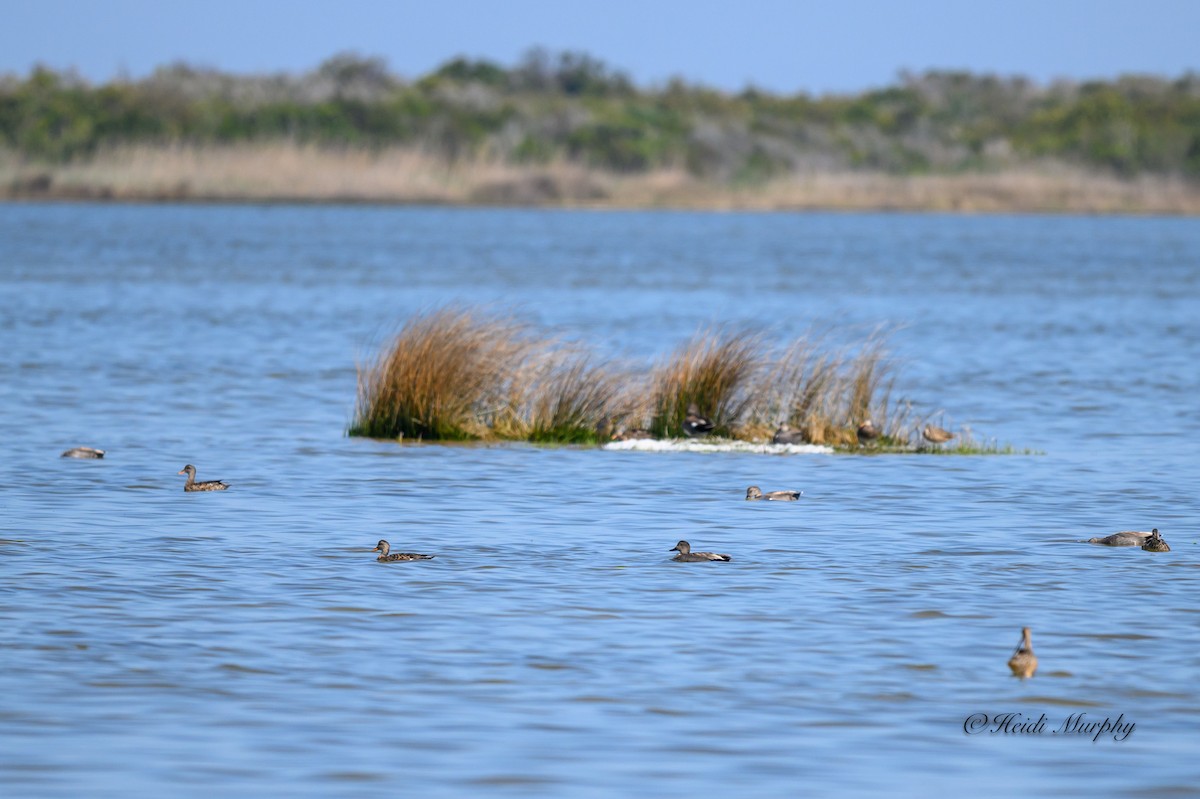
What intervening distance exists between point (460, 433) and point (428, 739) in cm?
1114

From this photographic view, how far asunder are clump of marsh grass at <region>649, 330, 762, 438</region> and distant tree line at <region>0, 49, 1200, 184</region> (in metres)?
66.6

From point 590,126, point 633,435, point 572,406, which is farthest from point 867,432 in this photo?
point 590,126

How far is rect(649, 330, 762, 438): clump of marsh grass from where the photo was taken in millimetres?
19922

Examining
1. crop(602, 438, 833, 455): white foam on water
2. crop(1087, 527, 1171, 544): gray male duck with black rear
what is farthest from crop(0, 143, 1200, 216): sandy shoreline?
crop(1087, 527, 1171, 544): gray male duck with black rear

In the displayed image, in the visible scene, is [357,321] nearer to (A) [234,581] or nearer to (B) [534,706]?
(A) [234,581]

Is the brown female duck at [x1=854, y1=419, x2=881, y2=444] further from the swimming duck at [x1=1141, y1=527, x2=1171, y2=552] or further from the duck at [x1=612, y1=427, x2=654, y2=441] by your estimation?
the swimming duck at [x1=1141, y1=527, x2=1171, y2=552]

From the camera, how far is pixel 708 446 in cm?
1986

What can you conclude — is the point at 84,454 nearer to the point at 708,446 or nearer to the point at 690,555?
the point at 708,446

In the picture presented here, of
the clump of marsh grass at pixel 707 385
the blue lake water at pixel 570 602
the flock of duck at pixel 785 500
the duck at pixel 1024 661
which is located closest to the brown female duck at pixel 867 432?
the flock of duck at pixel 785 500

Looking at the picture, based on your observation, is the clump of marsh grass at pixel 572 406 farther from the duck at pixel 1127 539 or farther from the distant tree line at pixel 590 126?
the distant tree line at pixel 590 126

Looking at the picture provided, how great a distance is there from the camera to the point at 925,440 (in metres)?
20.3

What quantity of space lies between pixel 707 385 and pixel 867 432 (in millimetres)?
1656

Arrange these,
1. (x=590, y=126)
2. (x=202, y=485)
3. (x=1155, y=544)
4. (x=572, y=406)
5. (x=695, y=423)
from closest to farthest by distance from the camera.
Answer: (x=1155, y=544), (x=202, y=485), (x=695, y=423), (x=572, y=406), (x=590, y=126)

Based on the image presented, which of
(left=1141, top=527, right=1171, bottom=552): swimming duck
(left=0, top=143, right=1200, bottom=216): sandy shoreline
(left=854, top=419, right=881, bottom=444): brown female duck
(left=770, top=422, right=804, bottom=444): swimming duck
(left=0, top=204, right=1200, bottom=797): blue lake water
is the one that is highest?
(left=0, top=143, right=1200, bottom=216): sandy shoreline
